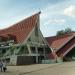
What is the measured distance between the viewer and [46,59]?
56125 mm

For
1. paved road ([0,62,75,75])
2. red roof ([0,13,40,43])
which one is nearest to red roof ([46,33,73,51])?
red roof ([0,13,40,43])

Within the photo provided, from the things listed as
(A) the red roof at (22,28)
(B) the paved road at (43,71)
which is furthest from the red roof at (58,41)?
(B) the paved road at (43,71)

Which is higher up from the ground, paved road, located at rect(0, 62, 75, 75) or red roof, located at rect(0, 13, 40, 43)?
red roof, located at rect(0, 13, 40, 43)

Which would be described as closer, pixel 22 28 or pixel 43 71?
pixel 43 71

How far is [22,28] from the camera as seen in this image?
191 ft

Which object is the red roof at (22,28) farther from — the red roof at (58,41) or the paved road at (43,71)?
the paved road at (43,71)

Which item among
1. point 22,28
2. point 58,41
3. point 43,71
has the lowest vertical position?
point 43,71

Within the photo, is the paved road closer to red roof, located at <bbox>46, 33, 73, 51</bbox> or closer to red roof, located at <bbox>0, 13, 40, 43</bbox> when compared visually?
red roof, located at <bbox>0, 13, 40, 43</bbox>

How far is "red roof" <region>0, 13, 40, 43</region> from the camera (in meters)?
55.9

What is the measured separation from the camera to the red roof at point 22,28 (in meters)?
55.9

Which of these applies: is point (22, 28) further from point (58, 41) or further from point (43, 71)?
point (43, 71)

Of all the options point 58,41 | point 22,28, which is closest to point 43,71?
point 22,28

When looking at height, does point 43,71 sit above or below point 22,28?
below

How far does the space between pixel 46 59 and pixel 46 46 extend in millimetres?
4028
